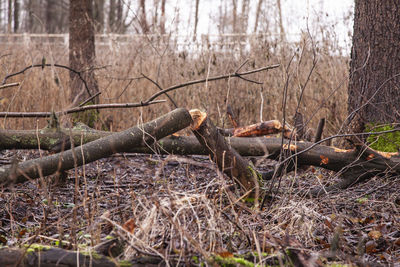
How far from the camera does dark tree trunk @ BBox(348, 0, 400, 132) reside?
4566 millimetres

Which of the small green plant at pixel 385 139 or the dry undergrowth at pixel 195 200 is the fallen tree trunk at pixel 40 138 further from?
the small green plant at pixel 385 139

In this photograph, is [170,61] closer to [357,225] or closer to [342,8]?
[342,8]

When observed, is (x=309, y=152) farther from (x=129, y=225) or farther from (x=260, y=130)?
(x=129, y=225)

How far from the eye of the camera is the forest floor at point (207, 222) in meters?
2.14

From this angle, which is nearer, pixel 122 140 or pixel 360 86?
pixel 122 140

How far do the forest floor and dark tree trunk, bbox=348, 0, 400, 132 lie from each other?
81 cm

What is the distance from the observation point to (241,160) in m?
3.38

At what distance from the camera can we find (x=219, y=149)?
10.6ft

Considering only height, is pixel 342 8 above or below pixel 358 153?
above

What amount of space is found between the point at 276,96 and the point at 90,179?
3406mm

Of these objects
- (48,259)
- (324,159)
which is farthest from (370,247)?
(48,259)

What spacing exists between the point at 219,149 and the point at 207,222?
35.2 inches

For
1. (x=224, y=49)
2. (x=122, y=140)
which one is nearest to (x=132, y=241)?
(x=122, y=140)

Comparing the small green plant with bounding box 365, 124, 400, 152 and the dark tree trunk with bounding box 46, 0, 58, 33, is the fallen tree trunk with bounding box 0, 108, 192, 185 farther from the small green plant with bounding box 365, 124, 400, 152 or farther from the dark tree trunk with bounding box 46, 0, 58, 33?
the dark tree trunk with bounding box 46, 0, 58, 33
